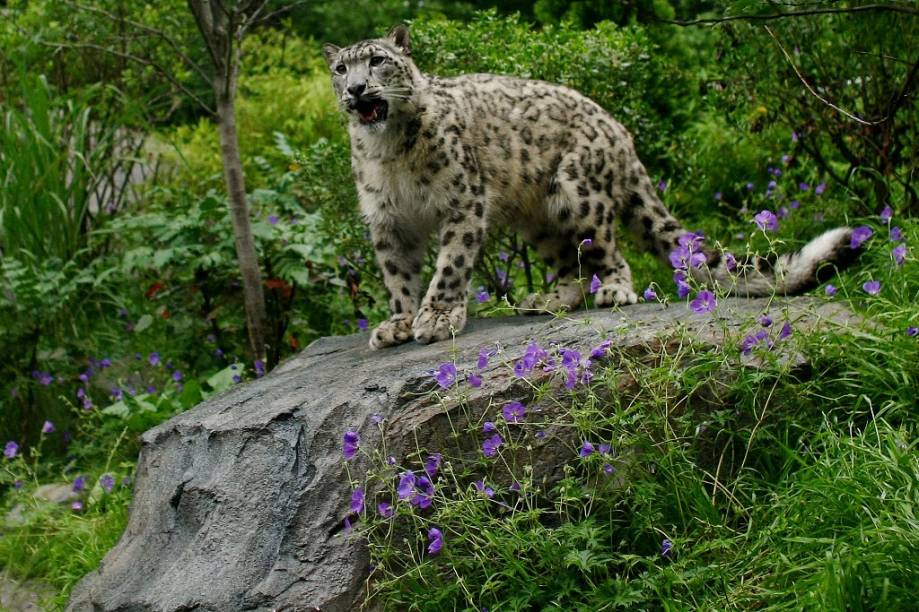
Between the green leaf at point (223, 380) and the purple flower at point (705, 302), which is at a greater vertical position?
the purple flower at point (705, 302)

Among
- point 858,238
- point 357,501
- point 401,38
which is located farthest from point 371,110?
point 858,238

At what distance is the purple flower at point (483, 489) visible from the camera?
369 centimetres

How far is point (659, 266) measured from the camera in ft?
23.0

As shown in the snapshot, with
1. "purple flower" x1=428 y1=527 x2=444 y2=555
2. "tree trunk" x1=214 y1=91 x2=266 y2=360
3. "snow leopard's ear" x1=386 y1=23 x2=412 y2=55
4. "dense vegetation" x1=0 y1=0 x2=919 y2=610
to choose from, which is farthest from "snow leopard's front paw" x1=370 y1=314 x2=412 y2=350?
"purple flower" x1=428 y1=527 x2=444 y2=555

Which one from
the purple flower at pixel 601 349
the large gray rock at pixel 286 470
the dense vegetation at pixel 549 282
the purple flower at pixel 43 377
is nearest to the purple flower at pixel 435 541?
the dense vegetation at pixel 549 282

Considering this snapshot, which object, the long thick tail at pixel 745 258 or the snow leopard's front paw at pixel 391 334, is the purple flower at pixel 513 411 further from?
the snow leopard's front paw at pixel 391 334

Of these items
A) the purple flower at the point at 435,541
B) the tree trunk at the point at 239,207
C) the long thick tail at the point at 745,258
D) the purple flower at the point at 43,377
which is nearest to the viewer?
the purple flower at the point at 435,541

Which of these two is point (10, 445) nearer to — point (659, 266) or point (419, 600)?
point (419, 600)

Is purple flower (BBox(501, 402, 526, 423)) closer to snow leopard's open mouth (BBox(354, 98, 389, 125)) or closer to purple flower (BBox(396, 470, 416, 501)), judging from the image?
purple flower (BBox(396, 470, 416, 501))

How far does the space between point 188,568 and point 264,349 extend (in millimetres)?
2601

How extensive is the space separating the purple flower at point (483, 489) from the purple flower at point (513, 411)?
0.75 feet

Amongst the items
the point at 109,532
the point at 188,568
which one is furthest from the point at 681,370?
the point at 109,532

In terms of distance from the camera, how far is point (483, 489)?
3.79 m

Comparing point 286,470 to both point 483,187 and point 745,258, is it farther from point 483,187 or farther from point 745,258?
point 745,258
